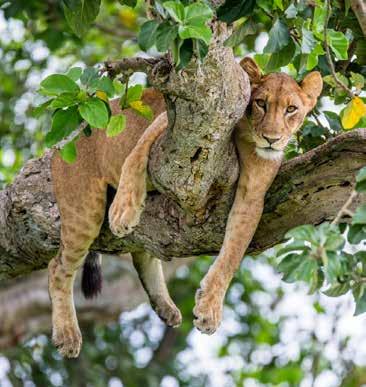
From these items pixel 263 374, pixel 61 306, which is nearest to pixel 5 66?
pixel 263 374

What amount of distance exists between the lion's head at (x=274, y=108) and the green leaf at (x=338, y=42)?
44 centimetres

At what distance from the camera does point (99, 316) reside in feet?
28.4

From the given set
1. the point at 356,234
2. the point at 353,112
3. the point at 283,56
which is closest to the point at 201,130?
the point at 283,56

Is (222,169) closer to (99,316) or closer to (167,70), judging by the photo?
(167,70)

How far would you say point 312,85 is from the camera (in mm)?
4609

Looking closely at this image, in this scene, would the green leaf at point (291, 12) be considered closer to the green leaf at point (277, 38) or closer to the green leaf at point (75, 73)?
the green leaf at point (277, 38)

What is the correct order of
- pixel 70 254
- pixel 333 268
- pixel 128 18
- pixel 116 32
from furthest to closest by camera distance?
pixel 128 18, pixel 116 32, pixel 70 254, pixel 333 268

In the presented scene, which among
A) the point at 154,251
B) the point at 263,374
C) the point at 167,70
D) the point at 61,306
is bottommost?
the point at 263,374

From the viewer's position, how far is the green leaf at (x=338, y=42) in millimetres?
3975

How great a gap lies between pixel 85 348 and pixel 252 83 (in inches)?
224

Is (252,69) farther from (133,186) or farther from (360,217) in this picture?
(360,217)

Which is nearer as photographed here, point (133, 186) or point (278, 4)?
point (278, 4)

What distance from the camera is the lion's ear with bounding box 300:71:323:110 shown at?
4.60m

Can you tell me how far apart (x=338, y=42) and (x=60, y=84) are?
1091mm
